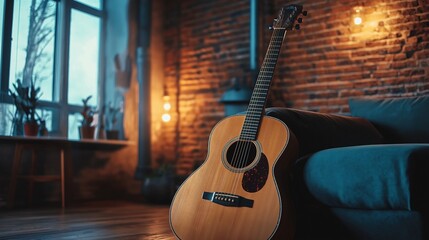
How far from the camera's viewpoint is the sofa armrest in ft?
6.95

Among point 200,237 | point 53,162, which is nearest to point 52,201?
point 53,162

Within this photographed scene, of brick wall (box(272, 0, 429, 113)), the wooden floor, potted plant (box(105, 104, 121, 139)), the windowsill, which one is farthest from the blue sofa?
potted plant (box(105, 104, 121, 139))

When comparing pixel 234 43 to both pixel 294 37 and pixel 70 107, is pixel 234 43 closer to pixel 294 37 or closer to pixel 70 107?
pixel 294 37

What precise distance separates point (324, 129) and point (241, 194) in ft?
2.27

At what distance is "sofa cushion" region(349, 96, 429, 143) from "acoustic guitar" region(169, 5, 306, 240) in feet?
2.99

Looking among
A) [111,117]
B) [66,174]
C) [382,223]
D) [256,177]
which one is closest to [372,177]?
[382,223]

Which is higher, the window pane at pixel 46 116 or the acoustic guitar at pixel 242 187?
the window pane at pixel 46 116

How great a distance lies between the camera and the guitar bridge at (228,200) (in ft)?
5.67

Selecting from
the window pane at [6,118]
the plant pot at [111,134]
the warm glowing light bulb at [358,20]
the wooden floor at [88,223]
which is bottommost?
the wooden floor at [88,223]

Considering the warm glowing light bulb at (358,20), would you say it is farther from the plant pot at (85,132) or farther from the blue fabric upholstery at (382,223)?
the plant pot at (85,132)

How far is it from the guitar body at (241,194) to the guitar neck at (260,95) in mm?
31

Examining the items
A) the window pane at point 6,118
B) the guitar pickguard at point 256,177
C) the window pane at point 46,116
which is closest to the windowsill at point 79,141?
the window pane at point 6,118

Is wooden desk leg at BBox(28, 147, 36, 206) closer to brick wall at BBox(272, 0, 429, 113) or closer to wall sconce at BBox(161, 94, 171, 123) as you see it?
wall sconce at BBox(161, 94, 171, 123)

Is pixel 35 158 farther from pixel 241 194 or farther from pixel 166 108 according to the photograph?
pixel 241 194
